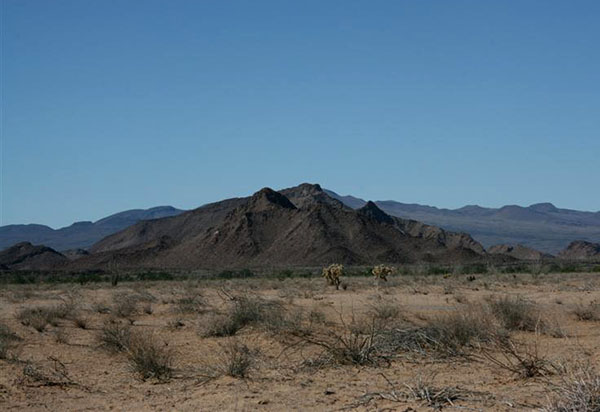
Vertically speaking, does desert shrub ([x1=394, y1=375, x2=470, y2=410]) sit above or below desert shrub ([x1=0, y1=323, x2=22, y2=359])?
below

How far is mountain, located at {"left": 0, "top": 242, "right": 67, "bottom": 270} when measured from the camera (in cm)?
12528

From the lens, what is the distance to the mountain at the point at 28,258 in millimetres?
125281

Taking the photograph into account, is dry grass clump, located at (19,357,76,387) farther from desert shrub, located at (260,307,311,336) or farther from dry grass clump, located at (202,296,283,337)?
dry grass clump, located at (202,296,283,337)

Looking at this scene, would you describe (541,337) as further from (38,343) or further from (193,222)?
(193,222)

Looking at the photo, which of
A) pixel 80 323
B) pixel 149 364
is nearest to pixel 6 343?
pixel 149 364

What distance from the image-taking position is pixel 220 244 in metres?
107

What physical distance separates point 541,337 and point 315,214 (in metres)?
92.2

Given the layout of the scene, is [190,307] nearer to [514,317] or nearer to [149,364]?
[514,317]

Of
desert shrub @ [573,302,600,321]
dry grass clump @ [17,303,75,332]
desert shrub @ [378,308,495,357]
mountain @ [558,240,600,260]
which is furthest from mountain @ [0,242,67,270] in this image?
desert shrub @ [378,308,495,357]

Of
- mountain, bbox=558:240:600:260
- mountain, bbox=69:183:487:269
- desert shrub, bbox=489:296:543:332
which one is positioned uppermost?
mountain, bbox=69:183:487:269

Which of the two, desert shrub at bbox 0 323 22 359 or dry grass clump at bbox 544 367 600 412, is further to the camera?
desert shrub at bbox 0 323 22 359

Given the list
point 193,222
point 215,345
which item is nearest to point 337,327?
point 215,345

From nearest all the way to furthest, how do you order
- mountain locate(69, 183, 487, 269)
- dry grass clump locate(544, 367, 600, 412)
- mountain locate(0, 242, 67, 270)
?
dry grass clump locate(544, 367, 600, 412)
mountain locate(69, 183, 487, 269)
mountain locate(0, 242, 67, 270)

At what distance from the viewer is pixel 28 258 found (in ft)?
431
